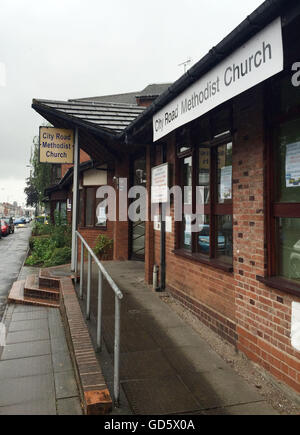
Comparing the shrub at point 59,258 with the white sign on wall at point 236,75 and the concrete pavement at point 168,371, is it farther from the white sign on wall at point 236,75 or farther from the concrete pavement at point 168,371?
the white sign on wall at point 236,75

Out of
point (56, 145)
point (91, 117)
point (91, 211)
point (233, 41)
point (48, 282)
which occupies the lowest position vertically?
point (48, 282)

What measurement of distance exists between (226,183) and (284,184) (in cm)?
108

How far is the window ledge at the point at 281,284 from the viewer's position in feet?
9.25

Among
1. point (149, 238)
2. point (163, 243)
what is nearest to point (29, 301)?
point (149, 238)

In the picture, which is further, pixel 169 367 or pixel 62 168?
pixel 62 168

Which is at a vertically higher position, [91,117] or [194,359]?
[91,117]

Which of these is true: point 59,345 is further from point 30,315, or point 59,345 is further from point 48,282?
point 48,282

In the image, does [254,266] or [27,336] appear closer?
[254,266]

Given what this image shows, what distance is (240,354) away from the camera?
360 centimetres

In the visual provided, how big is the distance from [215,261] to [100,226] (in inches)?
297

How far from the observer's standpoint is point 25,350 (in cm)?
436

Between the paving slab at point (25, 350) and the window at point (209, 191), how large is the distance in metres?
2.29

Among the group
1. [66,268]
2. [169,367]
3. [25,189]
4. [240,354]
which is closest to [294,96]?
[240,354]
